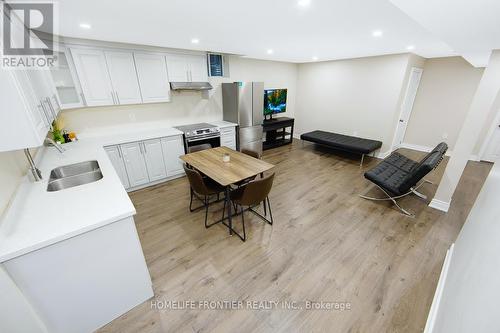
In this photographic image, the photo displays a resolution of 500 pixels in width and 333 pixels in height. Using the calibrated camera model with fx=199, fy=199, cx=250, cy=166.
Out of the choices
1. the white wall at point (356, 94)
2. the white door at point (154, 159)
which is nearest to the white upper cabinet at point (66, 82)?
the white door at point (154, 159)

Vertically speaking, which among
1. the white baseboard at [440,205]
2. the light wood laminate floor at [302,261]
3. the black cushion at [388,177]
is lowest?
the light wood laminate floor at [302,261]

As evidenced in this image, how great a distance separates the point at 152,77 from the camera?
347 centimetres

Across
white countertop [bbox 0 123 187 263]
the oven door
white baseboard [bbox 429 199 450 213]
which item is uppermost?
white countertop [bbox 0 123 187 263]

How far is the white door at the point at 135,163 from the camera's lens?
126 inches

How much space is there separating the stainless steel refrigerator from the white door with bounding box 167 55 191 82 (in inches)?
→ 39.2

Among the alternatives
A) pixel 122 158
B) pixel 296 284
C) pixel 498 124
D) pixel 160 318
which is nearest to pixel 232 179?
pixel 296 284

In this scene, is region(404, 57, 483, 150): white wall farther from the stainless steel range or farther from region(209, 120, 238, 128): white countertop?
the stainless steel range

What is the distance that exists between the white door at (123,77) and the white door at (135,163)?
0.78 meters

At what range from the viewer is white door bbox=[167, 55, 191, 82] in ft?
11.8

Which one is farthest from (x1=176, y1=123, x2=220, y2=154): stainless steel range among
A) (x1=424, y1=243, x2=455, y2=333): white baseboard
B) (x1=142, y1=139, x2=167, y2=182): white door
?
(x1=424, y1=243, x2=455, y2=333): white baseboard

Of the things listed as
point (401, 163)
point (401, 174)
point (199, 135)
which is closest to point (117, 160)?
point (199, 135)

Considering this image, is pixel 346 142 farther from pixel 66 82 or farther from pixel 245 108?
pixel 66 82

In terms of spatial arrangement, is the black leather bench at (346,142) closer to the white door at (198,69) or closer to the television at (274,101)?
the television at (274,101)

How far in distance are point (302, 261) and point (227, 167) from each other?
53.7 inches
